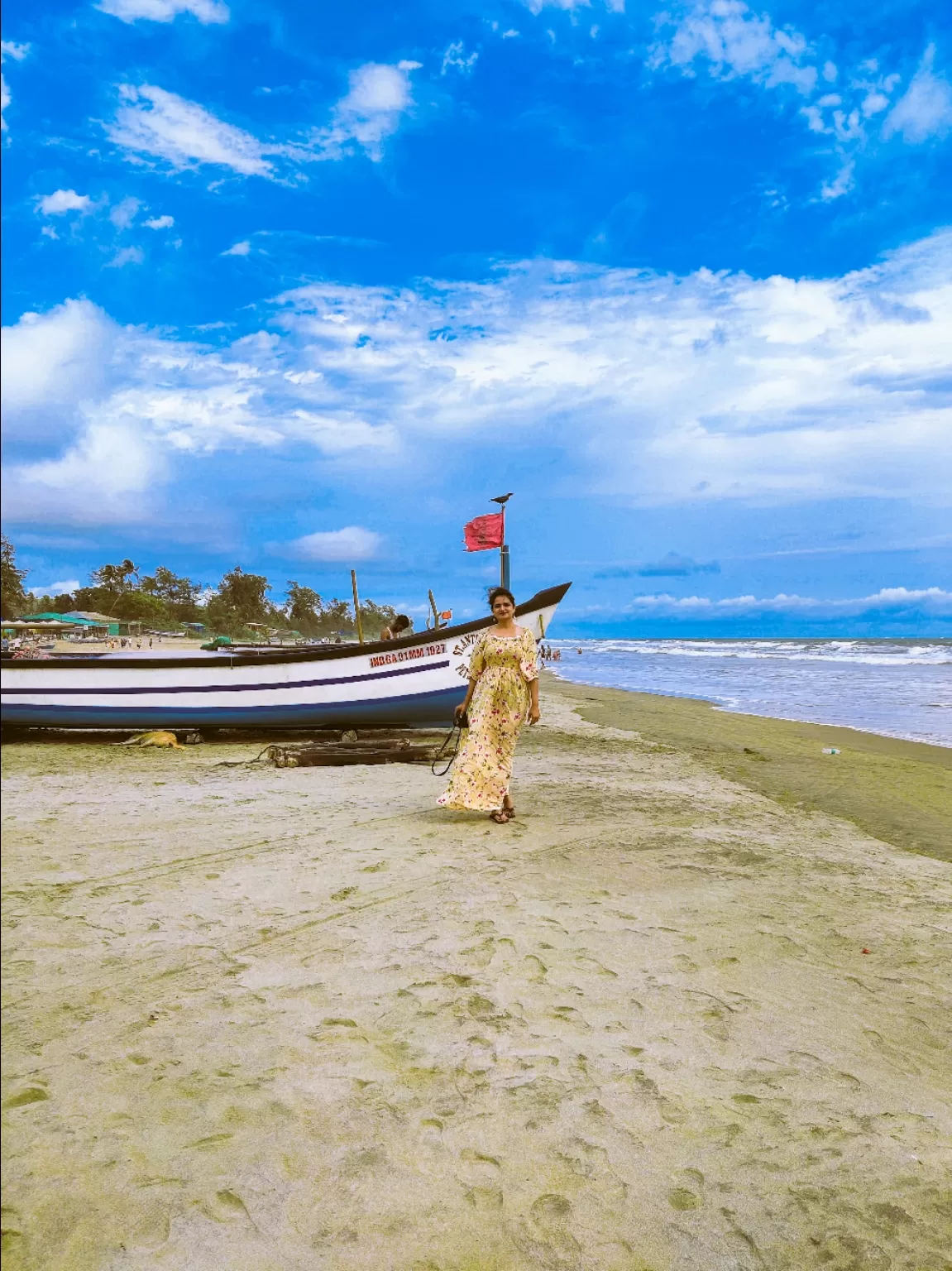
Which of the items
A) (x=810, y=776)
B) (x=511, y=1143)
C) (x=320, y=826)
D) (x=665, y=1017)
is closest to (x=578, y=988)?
(x=665, y=1017)

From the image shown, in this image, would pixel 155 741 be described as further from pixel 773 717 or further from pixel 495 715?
pixel 773 717

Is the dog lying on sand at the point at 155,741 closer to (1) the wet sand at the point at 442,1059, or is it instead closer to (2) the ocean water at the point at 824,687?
(1) the wet sand at the point at 442,1059

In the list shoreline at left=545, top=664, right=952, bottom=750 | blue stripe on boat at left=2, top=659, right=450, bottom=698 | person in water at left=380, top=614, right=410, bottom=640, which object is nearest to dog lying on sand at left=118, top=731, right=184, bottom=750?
blue stripe on boat at left=2, top=659, right=450, bottom=698

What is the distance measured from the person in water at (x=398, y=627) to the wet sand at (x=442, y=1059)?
8.18 m

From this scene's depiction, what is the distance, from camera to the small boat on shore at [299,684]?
35.3ft

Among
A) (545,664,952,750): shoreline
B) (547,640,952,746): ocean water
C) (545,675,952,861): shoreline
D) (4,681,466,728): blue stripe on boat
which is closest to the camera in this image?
(545,675,952,861): shoreline

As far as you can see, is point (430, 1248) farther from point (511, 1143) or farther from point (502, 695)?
point (502, 695)

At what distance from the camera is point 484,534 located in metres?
11.0

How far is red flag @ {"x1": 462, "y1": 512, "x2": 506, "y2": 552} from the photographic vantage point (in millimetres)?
10898

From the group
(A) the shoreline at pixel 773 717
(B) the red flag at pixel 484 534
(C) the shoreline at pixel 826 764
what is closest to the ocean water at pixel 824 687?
(A) the shoreline at pixel 773 717

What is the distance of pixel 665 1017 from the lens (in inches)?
129

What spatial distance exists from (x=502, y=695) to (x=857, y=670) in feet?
115

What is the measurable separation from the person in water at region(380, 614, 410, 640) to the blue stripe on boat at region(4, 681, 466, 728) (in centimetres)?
180

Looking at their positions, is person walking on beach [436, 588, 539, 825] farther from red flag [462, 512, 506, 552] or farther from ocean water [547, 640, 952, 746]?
ocean water [547, 640, 952, 746]
